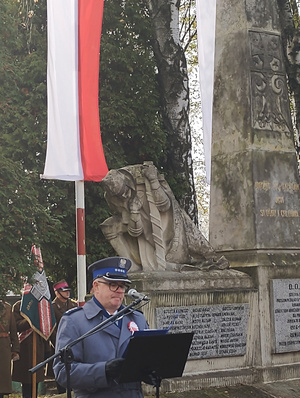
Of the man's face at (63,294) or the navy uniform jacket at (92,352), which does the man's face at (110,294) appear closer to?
the navy uniform jacket at (92,352)

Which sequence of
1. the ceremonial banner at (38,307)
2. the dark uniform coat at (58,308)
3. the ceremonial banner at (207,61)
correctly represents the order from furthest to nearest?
the dark uniform coat at (58,308), the ceremonial banner at (38,307), the ceremonial banner at (207,61)

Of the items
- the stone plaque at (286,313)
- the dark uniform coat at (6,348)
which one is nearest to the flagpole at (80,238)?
the dark uniform coat at (6,348)

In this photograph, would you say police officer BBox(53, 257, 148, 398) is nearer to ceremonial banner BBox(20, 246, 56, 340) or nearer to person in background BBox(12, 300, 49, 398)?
ceremonial banner BBox(20, 246, 56, 340)

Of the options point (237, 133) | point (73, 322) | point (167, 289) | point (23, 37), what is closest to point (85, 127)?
point (237, 133)

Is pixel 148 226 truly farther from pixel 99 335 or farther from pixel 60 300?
pixel 60 300

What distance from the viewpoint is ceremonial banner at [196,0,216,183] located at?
11.7 meters

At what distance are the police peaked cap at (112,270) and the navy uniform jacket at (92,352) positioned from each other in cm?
22

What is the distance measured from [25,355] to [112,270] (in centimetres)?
757

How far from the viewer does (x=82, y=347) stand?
5410 millimetres

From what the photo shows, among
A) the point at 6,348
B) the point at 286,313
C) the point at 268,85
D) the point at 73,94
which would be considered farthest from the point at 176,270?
the point at 73,94

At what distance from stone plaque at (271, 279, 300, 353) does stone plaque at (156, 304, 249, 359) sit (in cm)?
47

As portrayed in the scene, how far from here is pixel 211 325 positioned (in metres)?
9.46

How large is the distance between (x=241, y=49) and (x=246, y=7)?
571 millimetres

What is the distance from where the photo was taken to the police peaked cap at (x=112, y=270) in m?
5.40
